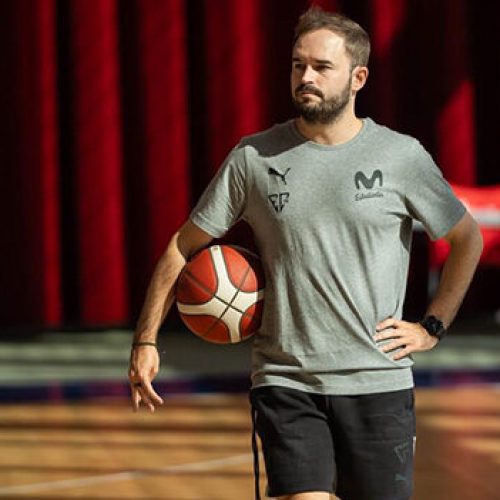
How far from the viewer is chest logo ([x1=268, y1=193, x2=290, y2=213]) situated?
357 cm

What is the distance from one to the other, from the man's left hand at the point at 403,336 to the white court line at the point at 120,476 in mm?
2356

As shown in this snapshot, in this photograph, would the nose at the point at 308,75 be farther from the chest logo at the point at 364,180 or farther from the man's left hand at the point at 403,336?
the man's left hand at the point at 403,336

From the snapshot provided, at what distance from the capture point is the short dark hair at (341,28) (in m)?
3.57

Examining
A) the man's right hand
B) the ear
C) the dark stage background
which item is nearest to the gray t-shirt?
the ear

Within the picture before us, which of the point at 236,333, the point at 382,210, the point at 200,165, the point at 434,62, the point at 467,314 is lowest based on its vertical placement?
the point at 467,314

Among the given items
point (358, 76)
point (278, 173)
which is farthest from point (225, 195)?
point (358, 76)

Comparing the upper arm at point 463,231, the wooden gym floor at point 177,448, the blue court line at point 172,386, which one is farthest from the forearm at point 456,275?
the blue court line at point 172,386

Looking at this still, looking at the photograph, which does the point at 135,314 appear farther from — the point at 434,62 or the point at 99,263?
the point at 434,62

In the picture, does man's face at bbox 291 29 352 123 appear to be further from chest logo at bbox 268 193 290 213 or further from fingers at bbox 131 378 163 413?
fingers at bbox 131 378 163 413

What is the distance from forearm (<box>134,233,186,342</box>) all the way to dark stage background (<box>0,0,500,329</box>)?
6546mm

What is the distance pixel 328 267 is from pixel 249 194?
0.89 feet

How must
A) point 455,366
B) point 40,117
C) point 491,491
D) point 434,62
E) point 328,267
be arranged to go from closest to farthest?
point 328,267
point 491,491
point 455,366
point 40,117
point 434,62

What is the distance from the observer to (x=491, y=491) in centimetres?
554

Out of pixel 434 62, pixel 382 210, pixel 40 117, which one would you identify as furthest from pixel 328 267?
pixel 434 62
